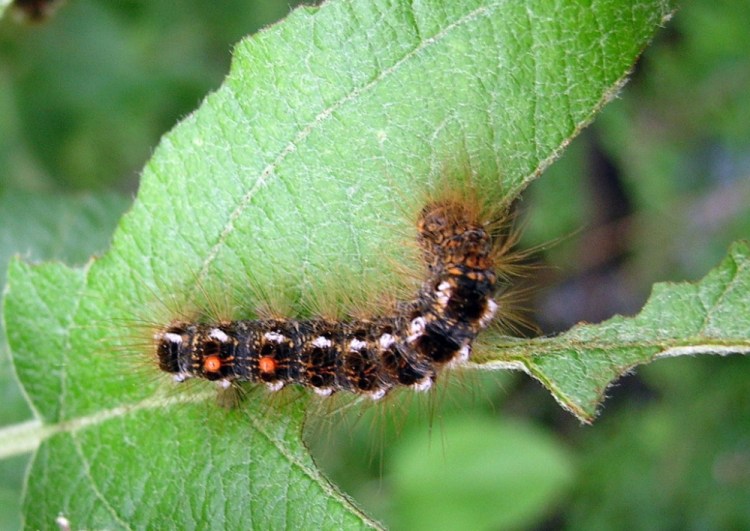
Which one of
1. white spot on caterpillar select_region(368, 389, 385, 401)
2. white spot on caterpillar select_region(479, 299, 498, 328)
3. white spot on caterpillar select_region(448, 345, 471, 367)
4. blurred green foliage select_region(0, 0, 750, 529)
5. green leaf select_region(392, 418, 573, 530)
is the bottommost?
white spot on caterpillar select_region(368, 389, 385, 401)

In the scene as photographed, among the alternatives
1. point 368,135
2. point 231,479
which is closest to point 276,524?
point 231,479

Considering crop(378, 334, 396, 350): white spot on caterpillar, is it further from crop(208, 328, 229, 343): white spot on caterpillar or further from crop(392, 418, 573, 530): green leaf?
crop(392, 418, 573, 530): green leaf

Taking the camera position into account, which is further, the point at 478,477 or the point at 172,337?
the point at 478,477

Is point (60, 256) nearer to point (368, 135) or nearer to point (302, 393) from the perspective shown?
point (302, 393)

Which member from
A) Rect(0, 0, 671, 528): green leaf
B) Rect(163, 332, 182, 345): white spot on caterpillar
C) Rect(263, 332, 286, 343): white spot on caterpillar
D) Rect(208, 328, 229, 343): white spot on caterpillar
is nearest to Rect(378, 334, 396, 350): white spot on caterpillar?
Rect(0, 0, 671, 528): green leaf

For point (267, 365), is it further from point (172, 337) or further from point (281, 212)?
point (281, 212)

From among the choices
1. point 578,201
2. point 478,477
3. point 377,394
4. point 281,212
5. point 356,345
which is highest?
point 578,201

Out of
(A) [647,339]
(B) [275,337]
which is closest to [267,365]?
(B) [275,337]
